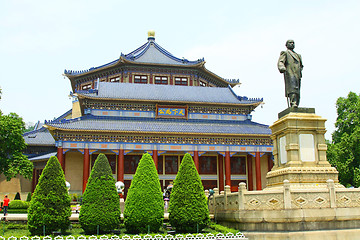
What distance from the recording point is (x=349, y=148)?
37.6 metres

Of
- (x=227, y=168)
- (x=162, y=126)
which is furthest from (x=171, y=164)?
(x=227, y=168)

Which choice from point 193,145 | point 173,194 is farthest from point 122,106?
point 173,194

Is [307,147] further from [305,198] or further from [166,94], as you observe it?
[166,94]

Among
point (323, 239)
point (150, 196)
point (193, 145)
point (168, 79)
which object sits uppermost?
point (168, 79)

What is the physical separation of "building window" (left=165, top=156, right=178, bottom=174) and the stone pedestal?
24.5 m

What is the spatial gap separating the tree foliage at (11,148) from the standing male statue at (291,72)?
25.4 m

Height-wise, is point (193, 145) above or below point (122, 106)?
below

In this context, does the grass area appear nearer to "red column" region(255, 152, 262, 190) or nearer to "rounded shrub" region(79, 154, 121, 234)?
"rounded shrub" region(79, 154, 121, 234)

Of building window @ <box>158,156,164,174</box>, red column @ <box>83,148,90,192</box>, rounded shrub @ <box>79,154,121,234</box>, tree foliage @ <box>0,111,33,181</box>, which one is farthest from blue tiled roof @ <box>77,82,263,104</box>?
rounded shrub @ <box>79,154,121,234</box>

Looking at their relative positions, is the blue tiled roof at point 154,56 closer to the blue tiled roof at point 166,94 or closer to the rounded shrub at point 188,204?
the blue tiled roof at point 166,94

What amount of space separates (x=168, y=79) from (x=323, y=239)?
131ft

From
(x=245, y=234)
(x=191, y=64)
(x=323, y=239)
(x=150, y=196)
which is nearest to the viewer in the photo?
(x=323, y=239)

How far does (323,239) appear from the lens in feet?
46.9

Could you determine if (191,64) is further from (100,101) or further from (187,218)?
(187,218)
